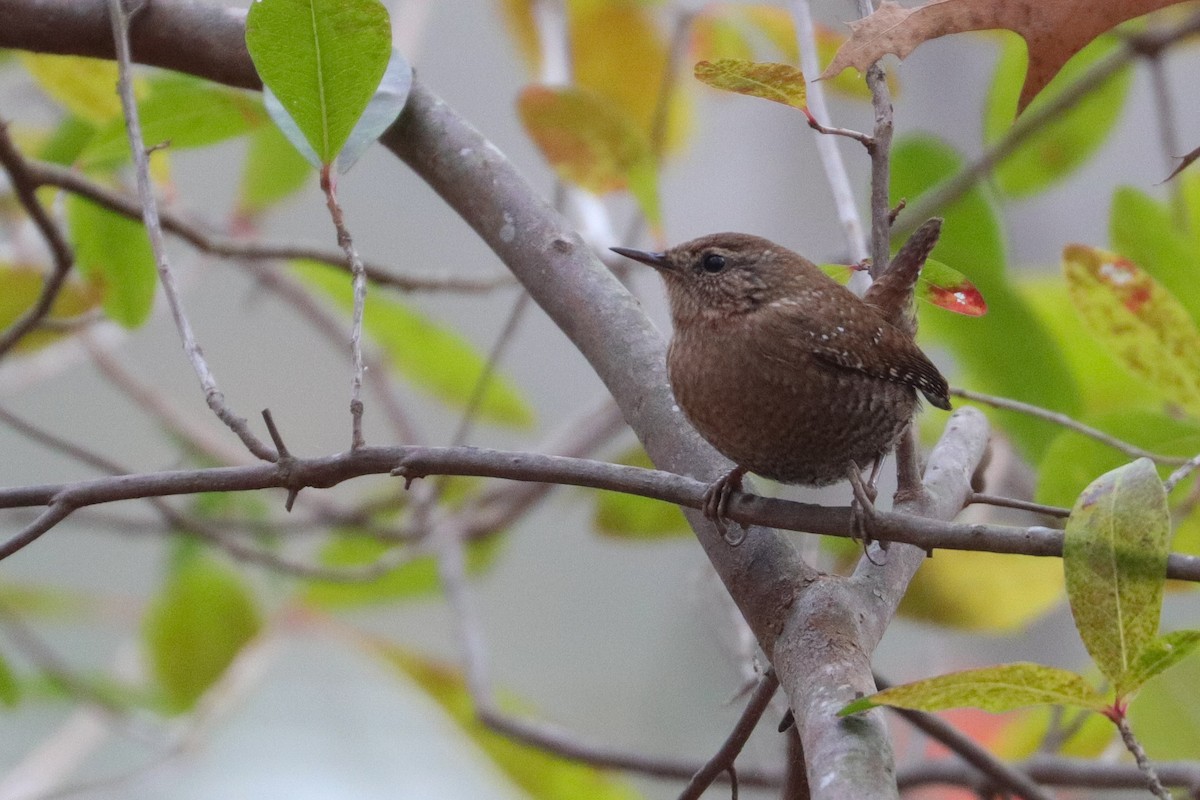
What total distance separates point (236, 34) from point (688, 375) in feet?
2.09

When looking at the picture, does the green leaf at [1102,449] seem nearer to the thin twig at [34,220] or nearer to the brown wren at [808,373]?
the brown wren at [808,373]

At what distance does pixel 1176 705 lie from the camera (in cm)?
157

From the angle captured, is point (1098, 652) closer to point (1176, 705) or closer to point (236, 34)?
point (1176, 705)

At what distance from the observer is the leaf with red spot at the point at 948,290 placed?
1044 mm

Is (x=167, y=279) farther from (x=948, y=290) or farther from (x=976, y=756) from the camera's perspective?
(x=976, y=756)

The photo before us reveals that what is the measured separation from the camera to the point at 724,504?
958mm

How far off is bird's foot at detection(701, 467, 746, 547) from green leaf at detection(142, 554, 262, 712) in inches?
59.4

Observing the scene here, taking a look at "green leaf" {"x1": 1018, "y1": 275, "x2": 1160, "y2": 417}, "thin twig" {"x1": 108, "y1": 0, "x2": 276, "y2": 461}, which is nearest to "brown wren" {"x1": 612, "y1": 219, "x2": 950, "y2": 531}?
"thin twig" {"x1": 108, "y1": 0, "x2": 276, "y2": 461}

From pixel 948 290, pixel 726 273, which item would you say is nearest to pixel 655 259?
pixel 726 273

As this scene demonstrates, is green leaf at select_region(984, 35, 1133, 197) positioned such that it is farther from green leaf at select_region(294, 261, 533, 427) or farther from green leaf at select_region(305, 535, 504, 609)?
green leaf at select_region(305, 535, 504, 609)

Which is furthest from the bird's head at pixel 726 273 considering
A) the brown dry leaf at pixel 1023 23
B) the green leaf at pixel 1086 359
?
the green leaf at pixel 1086 359

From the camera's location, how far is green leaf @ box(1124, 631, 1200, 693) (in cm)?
78

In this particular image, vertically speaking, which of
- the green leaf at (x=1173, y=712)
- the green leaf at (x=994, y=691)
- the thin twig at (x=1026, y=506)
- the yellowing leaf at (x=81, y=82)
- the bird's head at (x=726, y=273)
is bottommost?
the green leaf at (x=994, y=691)

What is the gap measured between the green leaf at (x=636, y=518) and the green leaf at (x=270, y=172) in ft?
2.91
